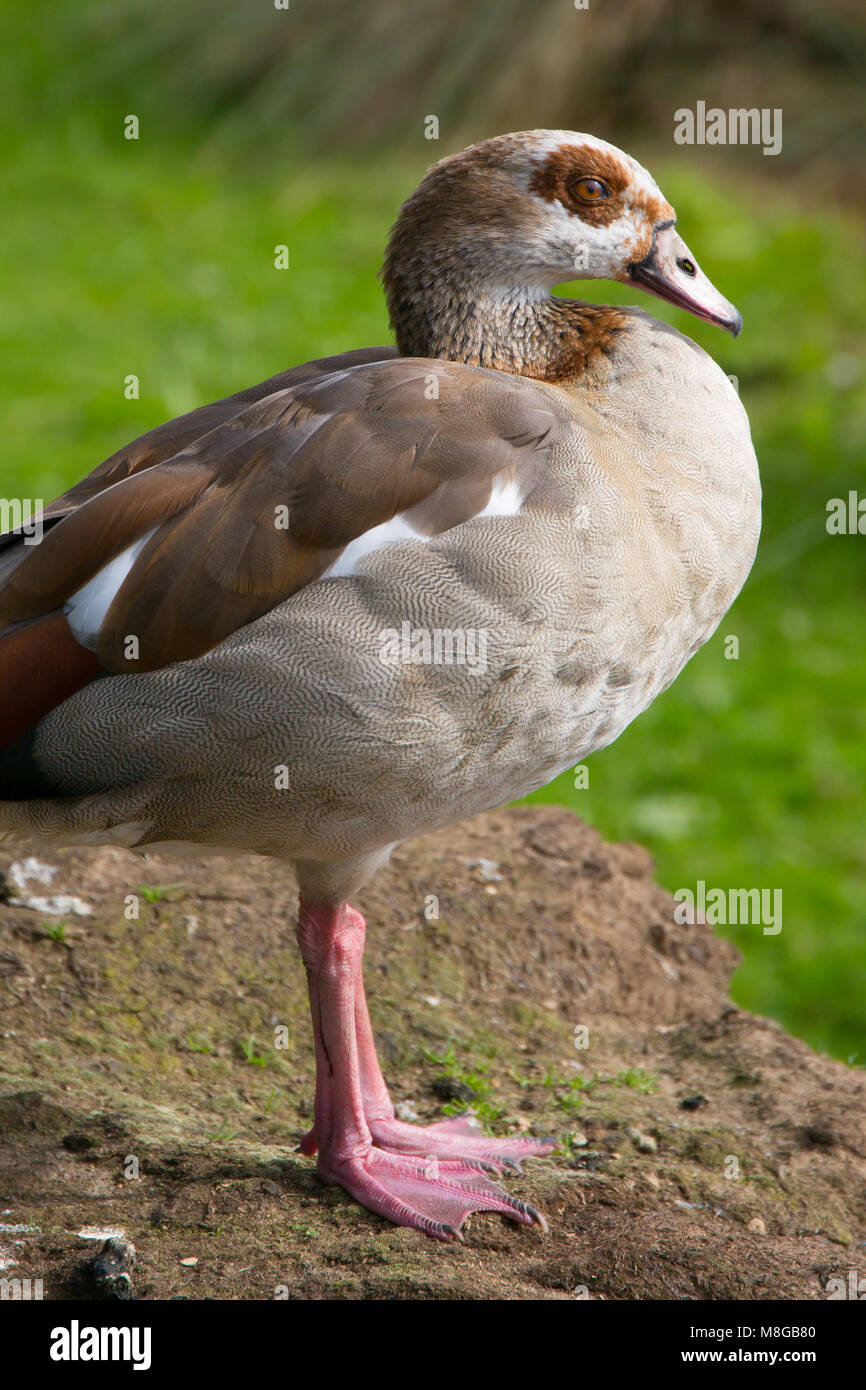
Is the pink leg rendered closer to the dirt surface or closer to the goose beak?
the dirt surface

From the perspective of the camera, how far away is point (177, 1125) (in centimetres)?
339

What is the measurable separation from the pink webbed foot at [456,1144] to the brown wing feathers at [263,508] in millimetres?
1209

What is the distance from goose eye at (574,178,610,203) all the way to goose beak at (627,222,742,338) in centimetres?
16

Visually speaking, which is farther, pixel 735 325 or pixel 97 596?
pixel 735 325

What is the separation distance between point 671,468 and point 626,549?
0.24 m

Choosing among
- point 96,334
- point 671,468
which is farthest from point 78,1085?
point 96,334

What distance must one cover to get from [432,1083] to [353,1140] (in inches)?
22.6

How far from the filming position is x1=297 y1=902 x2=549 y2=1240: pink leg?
10.2 ft

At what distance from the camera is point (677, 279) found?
3.29m

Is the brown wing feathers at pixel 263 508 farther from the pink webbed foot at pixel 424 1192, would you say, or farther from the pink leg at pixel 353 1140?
the pink webbed foot at pixel 424 1192

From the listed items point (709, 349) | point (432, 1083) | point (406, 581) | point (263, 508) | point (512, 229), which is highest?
point (709, 349)

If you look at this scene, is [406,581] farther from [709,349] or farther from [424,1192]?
[709,349]

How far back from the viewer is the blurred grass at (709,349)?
6508mm

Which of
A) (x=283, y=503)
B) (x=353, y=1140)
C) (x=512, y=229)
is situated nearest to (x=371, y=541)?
(x=283, y=503)
